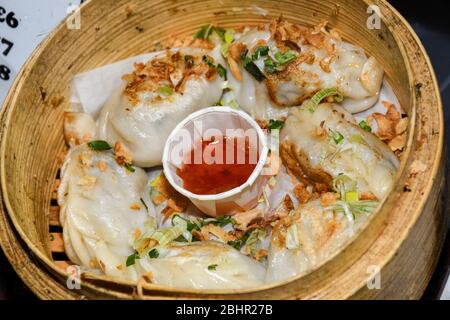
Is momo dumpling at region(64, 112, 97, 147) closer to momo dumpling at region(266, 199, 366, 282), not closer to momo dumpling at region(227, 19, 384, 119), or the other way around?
momo dumpling at region(227, 19, 384, 119)

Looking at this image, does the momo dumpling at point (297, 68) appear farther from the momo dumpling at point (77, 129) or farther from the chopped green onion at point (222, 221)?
the momo dumpling at point (77, 129)

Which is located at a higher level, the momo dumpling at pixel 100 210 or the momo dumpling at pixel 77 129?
the momo dumpling at pixel 77 129

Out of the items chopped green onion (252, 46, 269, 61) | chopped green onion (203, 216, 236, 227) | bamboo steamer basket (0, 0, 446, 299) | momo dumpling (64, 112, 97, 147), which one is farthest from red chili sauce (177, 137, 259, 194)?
bamboo steamer basket (0, 0, 446, 299)

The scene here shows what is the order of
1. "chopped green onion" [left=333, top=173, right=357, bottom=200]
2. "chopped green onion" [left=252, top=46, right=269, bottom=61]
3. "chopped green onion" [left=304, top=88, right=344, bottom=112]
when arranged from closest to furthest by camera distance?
1. "chopped green onion" [left=333, top=173, right=357, bottom=200]
2. "chopped green onion" [left=304, top=88, right=344, bottom=112]
3. "chopped green onion" [left=252, top=46, right=269, bottom=61]

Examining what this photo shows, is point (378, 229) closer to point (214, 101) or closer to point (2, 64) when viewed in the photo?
point (214, 101)

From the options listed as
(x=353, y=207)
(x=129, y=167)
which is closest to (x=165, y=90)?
(x=129, y=167)

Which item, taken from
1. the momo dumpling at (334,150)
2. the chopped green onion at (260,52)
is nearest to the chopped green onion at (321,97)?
the momo dumpling at (334,150)
